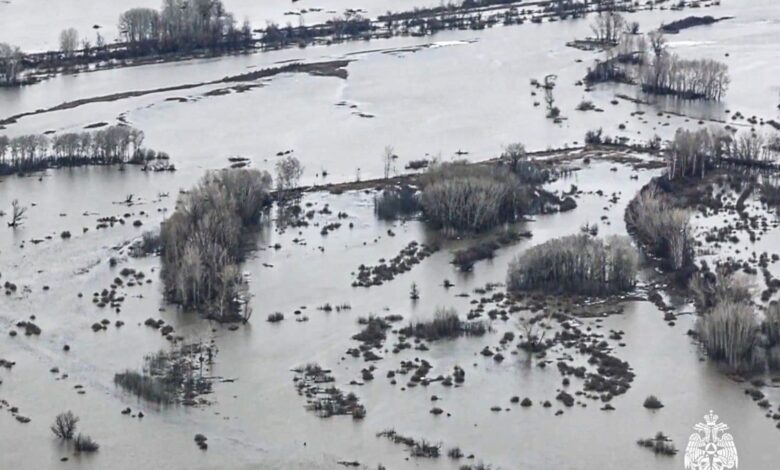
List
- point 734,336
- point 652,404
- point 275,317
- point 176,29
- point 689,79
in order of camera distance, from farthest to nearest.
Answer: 1. point 176,29
2. point 689,79
3. point 275,317
4. point 734,336
5. point 652,404

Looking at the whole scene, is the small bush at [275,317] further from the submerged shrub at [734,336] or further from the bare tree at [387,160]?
the bare tree at [387,160]

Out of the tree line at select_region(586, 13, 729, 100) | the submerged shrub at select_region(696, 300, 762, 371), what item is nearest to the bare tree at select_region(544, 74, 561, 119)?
the tree line at select_region(586, 13, 729, 100)

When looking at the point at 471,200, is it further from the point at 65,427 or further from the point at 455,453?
the point at 65,427

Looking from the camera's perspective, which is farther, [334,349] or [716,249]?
[716,249]

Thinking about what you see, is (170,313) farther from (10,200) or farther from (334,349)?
(10,200)

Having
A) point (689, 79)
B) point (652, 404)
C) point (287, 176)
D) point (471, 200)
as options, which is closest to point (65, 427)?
point (652, 404)

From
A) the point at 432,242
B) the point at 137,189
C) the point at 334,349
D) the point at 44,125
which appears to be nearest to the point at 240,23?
the point at 44,125
